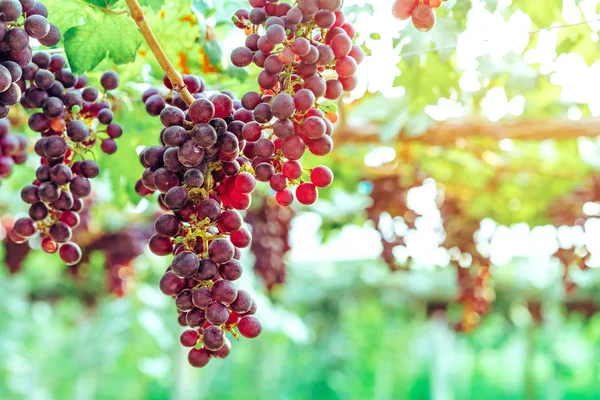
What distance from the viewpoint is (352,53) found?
2.79 feet

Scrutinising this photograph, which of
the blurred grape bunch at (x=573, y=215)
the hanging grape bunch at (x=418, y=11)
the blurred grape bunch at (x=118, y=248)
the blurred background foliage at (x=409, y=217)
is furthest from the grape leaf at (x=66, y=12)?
the blurred grape bunch at (x=118, y=248)

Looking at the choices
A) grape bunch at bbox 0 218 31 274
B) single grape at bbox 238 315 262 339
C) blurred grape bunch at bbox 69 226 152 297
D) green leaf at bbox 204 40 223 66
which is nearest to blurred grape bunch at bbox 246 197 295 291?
blurred grape bunch at bbox 69 226 152 297

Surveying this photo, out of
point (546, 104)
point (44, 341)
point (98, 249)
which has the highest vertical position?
point (546, 104)

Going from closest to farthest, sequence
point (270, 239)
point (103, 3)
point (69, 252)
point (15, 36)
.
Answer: point (15, 36)
point (103, 3)
point (69, 252)
point (270, 239)

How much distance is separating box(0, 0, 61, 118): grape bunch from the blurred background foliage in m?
0.13

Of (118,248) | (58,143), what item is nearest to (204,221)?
(58,143)

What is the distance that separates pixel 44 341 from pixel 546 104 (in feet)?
26.0

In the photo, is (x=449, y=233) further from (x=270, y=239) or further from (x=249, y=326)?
(x=249, y=326)

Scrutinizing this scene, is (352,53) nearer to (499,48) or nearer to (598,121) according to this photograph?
(499,48)

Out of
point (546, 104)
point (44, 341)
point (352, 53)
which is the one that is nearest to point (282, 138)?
point (352, 53)

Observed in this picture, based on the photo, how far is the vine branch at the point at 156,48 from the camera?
2.65 feet

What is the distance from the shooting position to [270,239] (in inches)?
119

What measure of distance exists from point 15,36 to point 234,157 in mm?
299

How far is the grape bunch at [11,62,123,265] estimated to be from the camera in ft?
3.07
